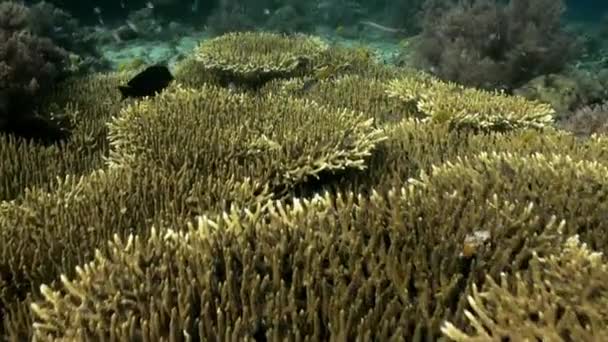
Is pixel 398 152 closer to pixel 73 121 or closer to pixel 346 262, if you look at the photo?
pixel 346 262

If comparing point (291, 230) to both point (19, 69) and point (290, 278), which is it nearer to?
point (290, 278)

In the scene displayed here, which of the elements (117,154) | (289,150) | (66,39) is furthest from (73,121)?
(66,39)

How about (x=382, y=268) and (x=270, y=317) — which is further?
(x=382, y=268)

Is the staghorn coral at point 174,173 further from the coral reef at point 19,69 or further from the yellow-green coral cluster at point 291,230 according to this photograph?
the coral reef at point 19,69

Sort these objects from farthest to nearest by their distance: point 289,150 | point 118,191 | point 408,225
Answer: point 289,150, point 118,191, point 408,225

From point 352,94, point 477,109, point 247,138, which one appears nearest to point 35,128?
point 247,138

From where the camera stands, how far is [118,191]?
14.0ft

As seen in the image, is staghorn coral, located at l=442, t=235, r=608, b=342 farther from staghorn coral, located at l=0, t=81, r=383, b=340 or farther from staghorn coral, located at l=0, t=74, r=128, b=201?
staghorn coral, located at l=0, t=74, r=128, b=201

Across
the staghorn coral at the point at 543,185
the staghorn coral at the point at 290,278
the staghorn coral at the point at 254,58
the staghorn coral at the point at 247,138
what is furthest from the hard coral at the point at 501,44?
the staghorn coral at the point at 290,278

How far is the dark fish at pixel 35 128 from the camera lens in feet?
20.7

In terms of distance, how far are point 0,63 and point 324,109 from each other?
4025 mm

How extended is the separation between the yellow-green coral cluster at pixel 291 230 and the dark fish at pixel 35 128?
359 mm

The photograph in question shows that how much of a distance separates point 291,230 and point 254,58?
20.7ft

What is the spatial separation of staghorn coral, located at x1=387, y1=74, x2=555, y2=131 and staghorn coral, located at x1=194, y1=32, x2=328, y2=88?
251cm
